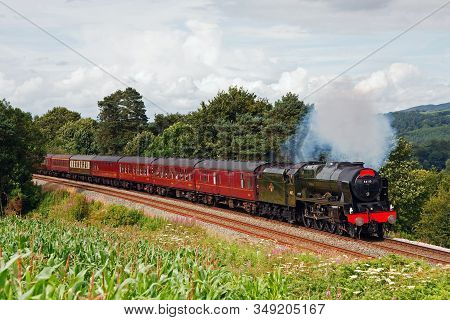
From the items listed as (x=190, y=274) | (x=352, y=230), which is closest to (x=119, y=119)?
(x=352, y=230)

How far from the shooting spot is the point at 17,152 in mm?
47281

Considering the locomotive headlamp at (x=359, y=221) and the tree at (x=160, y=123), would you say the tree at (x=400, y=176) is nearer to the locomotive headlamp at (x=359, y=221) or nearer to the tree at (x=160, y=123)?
the locomotive headlamp at (x=359, y=221)

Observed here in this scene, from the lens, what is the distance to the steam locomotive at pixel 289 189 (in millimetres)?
23781

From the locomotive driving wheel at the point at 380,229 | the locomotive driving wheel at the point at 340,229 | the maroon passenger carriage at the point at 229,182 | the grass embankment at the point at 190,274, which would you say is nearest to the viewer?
the grass embankment at the point at 190,274

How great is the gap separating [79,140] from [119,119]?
10.8 m

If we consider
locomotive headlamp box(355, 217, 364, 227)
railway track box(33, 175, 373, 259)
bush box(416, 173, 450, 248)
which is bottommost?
bush box(416, 173, 450, 248)

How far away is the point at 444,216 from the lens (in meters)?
63.4

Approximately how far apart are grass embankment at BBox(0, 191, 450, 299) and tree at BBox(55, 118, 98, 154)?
7618 centimetres

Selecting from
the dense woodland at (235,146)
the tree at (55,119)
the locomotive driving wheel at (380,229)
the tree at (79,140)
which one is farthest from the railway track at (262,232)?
the tree at (55,119)

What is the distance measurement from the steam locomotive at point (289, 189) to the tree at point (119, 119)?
1540 inches

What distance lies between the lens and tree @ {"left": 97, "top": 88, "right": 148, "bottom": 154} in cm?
8838

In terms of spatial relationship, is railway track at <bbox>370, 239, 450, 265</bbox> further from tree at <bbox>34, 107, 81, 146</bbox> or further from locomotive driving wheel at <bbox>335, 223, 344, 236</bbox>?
tree at <bbox>34, 107, 81, 146</bbox>

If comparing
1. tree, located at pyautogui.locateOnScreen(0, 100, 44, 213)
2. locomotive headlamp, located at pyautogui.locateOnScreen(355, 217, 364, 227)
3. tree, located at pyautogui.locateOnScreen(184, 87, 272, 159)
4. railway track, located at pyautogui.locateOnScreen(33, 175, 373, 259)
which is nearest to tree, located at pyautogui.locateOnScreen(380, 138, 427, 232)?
tree, located at pyautogui.locateOnScreen(184, 87, 272, 159)

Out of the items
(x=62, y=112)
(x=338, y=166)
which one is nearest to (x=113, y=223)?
(x=338, y=166)
